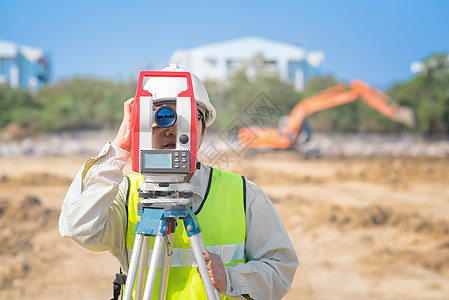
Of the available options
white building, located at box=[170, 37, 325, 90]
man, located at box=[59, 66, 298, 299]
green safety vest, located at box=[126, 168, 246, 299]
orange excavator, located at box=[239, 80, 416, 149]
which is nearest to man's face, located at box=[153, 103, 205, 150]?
man, located at box=[59, 66, 298, 299]

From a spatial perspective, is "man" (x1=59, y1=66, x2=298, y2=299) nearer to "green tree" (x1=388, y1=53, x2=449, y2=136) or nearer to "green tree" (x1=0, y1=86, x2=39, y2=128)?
"green tree" (x1=0, y1=86, x2=39, y2=128)

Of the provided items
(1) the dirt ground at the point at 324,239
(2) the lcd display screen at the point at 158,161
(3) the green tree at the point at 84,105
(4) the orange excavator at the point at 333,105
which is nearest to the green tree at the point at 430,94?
(4) the orange excavator at the point at 333,105

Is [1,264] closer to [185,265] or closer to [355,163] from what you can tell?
[185,265]

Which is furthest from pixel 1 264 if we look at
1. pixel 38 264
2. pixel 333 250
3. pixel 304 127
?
pixel 304 127

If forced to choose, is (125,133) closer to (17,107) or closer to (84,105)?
(84,105)

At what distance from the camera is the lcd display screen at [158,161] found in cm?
129

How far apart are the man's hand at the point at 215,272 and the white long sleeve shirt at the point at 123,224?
21 mm

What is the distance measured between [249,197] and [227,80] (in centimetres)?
2980

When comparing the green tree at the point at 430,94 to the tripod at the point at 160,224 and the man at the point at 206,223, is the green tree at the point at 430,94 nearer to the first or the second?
the man at the point at 206,223

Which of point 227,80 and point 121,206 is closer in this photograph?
point 121,206

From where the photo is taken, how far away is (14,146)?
18.6m

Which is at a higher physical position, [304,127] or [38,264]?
[304,127]

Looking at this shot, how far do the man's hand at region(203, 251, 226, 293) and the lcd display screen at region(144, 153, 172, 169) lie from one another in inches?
12.6

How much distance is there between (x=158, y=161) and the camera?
1.29 meters
